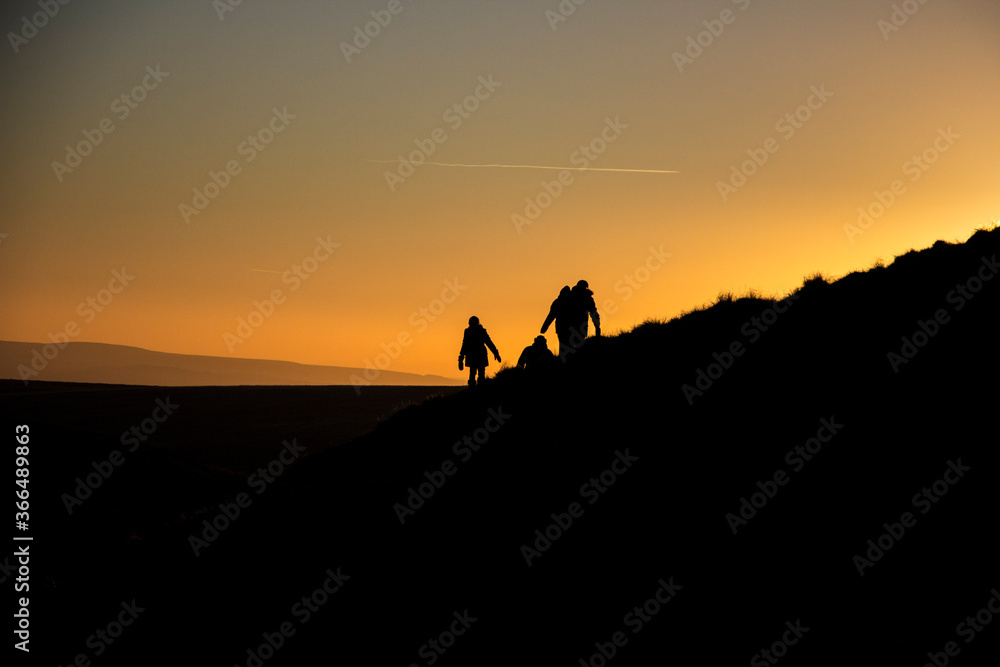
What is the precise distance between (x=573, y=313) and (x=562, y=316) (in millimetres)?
308

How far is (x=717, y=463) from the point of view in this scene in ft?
35.7

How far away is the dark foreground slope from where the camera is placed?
8281 mm

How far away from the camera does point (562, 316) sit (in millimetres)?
20016

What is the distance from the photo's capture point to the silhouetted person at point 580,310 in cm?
1969

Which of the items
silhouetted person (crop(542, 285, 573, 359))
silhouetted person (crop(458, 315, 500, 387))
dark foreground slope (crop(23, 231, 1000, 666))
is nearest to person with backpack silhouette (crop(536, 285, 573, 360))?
silhouetted person (crop(542, 285, 573, 359))

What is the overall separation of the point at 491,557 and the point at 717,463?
10.7 ft

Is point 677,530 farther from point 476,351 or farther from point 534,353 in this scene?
point 476,351

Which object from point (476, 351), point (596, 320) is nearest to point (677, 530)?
point (596, 320)

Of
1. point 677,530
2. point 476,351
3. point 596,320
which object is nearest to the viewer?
point 677,530

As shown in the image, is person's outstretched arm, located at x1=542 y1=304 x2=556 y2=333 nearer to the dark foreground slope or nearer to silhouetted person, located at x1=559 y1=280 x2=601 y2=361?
silhouetted person, located at x1=559 y1=280 x2=601 y2=361

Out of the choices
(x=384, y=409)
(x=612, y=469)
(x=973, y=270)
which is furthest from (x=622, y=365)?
(x=384, y=409)

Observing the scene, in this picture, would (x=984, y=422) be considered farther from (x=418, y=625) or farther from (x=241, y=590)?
(x=241, y=590)

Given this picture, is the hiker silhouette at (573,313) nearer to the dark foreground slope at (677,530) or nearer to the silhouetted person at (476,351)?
the silhouetted person at (476,351)

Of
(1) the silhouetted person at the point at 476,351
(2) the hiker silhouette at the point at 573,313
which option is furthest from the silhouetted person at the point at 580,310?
(1) the silhouetted person at the point at 476,351
